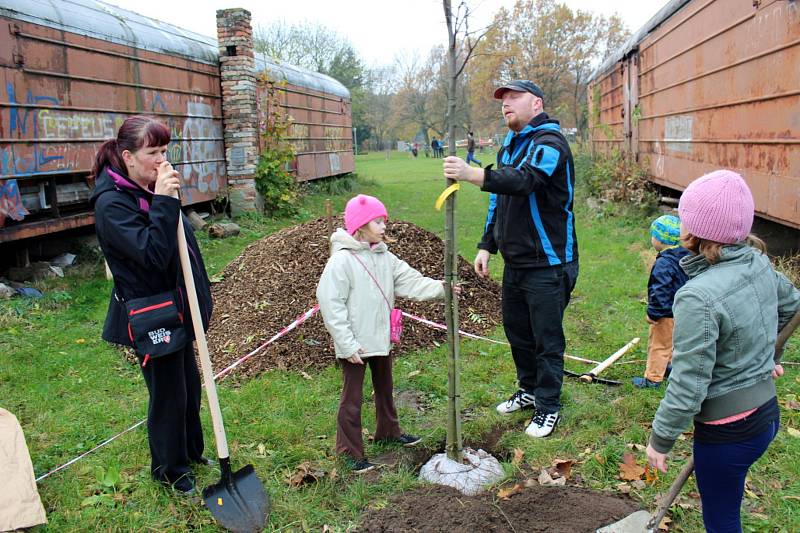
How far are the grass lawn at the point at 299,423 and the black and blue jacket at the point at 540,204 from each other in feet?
3.83

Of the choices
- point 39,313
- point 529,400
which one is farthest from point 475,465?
point 39,313

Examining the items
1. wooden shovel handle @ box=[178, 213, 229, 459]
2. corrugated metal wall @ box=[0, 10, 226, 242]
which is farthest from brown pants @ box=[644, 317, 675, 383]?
corrugated metal wall @ box=[0, 10, 226, 242]

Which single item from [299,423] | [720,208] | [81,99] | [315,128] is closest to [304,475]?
[299,423]

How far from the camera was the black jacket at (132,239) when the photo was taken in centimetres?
291

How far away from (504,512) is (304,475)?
1.14 meters

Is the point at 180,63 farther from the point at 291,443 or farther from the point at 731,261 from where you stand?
the point at 731,261

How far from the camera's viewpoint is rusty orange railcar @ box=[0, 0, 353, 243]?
782 cm

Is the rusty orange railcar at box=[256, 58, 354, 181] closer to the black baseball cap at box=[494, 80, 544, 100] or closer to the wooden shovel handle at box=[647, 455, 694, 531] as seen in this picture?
the black baseball cap at box=[494, 80, 544, 100]

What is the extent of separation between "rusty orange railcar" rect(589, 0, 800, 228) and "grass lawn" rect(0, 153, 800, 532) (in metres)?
1.88

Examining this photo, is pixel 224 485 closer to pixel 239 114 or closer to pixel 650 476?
pixel 650 476

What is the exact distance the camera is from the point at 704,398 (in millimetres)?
2180

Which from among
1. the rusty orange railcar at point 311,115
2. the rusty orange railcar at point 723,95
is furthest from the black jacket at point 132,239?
the rusty orange railcar at point 311,115

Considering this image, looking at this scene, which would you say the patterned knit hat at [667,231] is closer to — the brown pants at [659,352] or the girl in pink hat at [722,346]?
the brown pants at [659,352]

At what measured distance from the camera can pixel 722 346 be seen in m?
2.19
